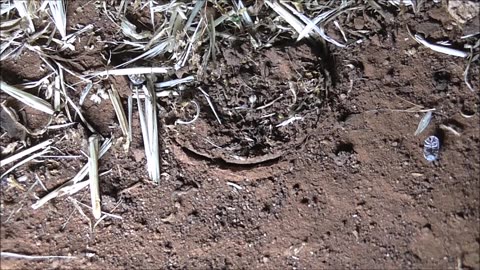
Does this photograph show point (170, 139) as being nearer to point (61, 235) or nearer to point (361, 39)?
point (61, 235)

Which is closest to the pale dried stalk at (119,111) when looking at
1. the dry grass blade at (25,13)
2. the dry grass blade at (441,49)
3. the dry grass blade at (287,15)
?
the dry grass blade at (25,13)

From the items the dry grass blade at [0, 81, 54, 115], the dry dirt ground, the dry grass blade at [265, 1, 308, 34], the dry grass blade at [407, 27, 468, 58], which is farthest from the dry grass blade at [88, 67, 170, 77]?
the dry grass blade at [407, 27, 468, 58]

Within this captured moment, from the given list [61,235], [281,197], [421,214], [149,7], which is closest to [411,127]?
[421,214]

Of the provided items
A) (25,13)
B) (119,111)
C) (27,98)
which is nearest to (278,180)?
(119,111)

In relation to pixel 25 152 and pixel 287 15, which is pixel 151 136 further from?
pixel 287 15

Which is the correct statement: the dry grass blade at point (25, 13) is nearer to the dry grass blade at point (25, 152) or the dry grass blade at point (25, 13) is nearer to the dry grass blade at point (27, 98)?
the dry grass blade at point (27, 98)

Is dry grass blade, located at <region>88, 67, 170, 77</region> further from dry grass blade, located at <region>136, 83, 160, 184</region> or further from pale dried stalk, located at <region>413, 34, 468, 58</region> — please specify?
pale dried stalk, located at <region>413, 34, 468, 58</region>
